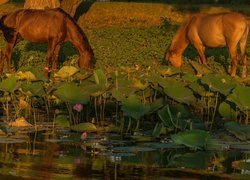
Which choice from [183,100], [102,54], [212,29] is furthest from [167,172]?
[102,54]

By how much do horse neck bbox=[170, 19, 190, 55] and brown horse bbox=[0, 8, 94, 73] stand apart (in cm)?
185

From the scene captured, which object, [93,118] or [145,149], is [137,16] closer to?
[93,118]

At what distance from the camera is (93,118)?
1338 centimetres

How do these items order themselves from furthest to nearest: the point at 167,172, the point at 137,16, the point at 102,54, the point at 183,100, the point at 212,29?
the point at 137,16
the point at 102,54
the point at 212,29
the point at 183,100
the point at 167,172

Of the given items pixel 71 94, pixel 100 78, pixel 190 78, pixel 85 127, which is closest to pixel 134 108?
pixel 85 127

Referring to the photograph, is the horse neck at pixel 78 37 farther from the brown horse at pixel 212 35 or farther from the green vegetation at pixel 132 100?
the green vegetation at pixel 132 100

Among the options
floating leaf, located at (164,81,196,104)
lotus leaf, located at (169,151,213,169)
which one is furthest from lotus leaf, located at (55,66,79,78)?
lotus leaf, located at (169,151,213,169)

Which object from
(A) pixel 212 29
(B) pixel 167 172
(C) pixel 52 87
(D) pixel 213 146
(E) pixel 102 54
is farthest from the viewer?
(E) pixel 102 54

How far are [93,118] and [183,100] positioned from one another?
131 centimetres

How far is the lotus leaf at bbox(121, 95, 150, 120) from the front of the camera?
1227 cm

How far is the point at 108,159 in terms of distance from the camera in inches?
411

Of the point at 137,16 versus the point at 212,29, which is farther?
the point at 137,16

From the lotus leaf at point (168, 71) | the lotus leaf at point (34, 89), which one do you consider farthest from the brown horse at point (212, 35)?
the lotus leaf at point (34, 89)

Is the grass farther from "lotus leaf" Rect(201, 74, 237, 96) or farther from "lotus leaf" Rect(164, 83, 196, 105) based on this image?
"lotus leaf" Rect(164, 83, 196, 105)
